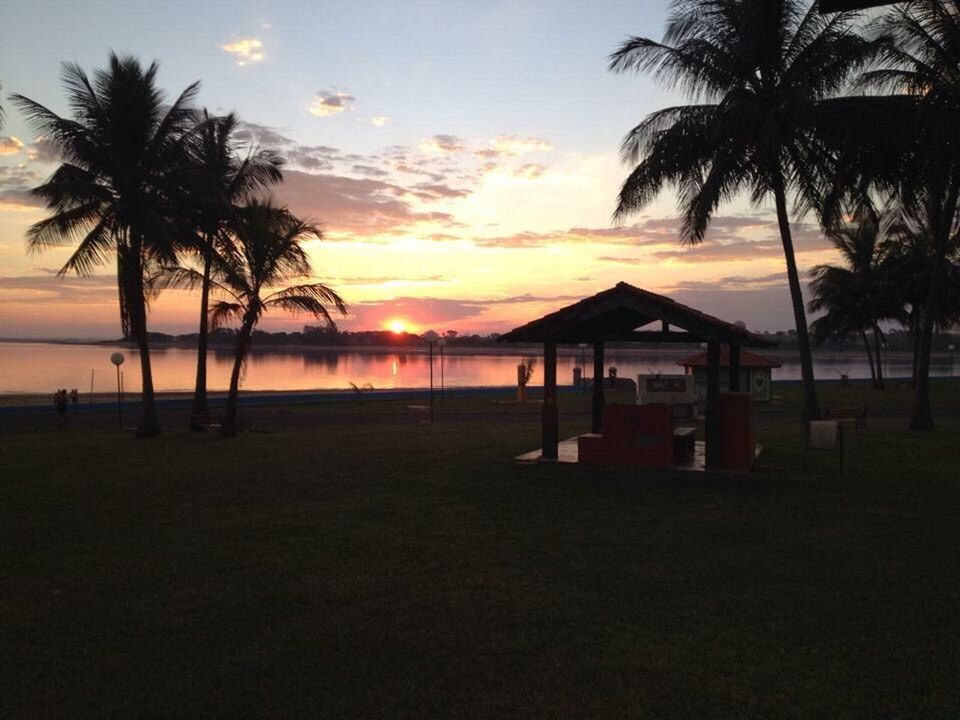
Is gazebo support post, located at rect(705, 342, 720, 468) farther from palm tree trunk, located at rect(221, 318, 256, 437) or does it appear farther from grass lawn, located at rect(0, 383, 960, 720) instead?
palm tree trunk, located at rect(221, 318, 256, 437)

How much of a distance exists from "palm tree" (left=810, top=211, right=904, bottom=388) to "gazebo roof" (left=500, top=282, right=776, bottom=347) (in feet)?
102

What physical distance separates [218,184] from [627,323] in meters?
11.9

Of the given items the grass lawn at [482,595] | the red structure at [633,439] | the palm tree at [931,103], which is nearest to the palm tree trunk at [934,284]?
the palm tree at [931,103]

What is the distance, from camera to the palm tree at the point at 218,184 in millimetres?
19703

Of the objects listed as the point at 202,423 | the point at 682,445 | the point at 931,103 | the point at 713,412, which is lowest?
the point at 682,445

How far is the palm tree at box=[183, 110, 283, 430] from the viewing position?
1970 centimetres

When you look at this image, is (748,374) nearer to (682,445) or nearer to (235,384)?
(682,445)

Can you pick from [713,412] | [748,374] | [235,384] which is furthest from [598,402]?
[748,374]

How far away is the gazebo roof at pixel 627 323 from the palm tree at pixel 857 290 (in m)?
31.1

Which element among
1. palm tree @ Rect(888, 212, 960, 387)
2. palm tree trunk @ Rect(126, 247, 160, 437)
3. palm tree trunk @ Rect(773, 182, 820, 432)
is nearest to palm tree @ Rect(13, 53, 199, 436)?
palm tree trunk @ Rect(126, 247, 160, 437)

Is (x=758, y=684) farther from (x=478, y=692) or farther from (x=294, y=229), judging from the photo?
(x=294, y=229)

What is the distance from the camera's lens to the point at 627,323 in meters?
14.3

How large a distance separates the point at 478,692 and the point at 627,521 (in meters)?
4.75

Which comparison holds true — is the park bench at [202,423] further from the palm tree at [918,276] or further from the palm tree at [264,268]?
the palm tree at [918,276]
